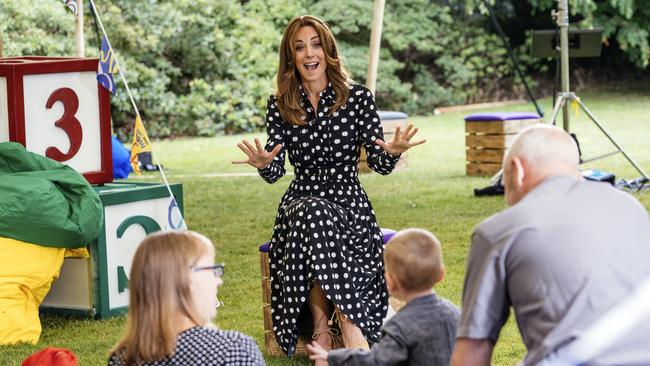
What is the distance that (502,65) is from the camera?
18.8 metres

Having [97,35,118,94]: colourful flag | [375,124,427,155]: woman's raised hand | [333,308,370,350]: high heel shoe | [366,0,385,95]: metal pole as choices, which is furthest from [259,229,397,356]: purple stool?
[366,0,385,95]: metal pole

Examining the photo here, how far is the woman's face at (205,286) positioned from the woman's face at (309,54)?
2112 mm

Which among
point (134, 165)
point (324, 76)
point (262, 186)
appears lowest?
point (262, 186)

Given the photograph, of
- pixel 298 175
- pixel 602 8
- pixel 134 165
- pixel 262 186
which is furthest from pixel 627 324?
pixel 602 8

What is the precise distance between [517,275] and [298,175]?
2.26 meters

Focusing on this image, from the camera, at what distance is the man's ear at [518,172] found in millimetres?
2604

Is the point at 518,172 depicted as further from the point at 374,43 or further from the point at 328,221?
the point at 374,43

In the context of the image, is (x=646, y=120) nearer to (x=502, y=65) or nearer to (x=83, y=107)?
(x=502, y=65)

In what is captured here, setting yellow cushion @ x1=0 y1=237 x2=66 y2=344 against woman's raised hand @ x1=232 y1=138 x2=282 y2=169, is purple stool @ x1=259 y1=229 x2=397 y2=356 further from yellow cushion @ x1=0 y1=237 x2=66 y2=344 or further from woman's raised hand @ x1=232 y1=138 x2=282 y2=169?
A: yellow cushion @ x1=0 y1=237 x2=66 y2=344

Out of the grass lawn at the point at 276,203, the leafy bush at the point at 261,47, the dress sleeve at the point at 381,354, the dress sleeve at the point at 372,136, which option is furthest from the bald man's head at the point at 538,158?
the leafy bush at the point at 261,47

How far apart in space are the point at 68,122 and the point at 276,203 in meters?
3.47

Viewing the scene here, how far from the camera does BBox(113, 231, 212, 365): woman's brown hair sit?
2.51m

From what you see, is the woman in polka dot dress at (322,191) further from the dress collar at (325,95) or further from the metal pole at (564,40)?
the metal pole at (564,40)

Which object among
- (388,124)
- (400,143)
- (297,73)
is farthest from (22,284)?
(388,124)
